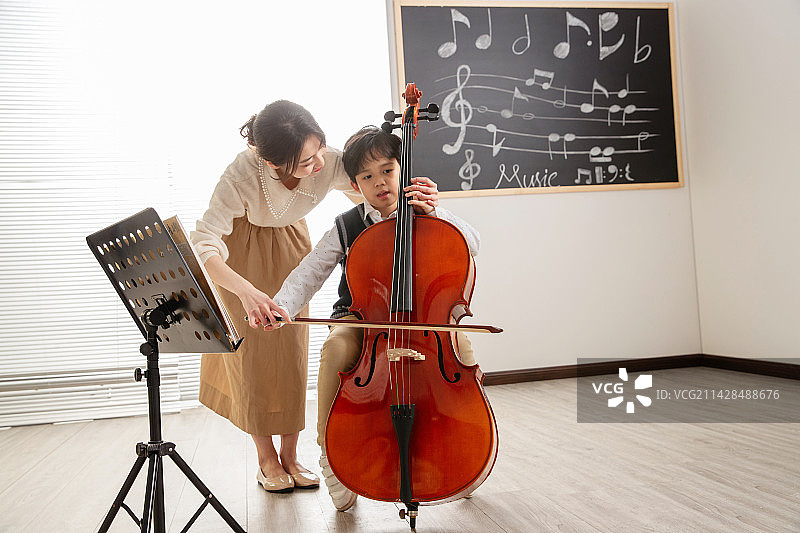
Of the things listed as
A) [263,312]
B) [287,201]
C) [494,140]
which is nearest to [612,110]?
[494,140]

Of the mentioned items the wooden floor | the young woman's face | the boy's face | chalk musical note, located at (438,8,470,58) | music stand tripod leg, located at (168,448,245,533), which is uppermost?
chalk musical note, located at (438,8,470,58)

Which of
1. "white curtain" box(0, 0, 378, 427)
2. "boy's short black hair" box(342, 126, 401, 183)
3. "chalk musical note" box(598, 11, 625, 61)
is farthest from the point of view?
"chalk musical note" box(598, 11, 625, 61)

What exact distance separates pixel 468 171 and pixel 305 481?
225cm

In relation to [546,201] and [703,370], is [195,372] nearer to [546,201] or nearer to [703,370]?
[546,201]

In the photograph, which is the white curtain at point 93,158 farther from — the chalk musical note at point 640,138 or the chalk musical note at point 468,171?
the chalk musical note at point 640,138

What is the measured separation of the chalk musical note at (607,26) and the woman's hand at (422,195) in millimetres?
2790

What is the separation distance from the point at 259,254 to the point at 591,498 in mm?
1190

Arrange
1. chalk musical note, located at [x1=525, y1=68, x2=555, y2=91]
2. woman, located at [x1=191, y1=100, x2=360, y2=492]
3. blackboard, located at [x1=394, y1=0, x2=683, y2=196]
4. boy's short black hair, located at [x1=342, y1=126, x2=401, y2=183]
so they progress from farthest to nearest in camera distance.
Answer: chalk musical note, located at [x1=525, y1=68, x2=555, y2=91] → blackboard, located at [x1=394, y1=0, x2=683, y2=196] → woman, located at [x1=191, y1=100, x2=360, y2=492] → boy's short black hair, located at [x1=342, y1=126, x2=401, y2=183]

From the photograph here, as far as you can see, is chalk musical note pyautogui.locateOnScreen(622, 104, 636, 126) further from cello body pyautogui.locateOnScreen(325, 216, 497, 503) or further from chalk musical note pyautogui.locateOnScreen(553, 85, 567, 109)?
cello body pyautogui.locateOnScreen(325, 216, 497, 503)

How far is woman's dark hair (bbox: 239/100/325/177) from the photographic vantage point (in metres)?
1.94

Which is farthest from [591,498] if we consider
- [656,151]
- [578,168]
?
[656,151]

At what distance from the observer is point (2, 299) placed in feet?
12.1

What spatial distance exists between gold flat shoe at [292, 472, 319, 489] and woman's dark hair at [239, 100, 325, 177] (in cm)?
91

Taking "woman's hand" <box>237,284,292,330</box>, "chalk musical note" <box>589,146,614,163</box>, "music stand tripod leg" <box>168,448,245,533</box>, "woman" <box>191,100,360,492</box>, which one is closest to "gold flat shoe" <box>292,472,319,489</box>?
"woman" <box>191,100,360,492</box>
